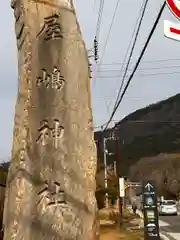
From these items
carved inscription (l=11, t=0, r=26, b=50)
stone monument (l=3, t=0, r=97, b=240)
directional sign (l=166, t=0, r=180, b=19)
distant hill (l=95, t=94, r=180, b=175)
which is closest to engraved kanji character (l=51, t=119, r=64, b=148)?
stone monument (l=3, t=0, r=97, b=240)

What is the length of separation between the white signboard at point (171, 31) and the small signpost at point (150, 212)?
10003 mm

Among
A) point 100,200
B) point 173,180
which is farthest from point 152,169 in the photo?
point 100,200

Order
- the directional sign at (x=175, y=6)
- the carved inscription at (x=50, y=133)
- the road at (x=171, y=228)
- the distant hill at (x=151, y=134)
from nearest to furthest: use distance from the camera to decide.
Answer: the carved inscription at (x=50, y=133)
the directional sign at (x=175, y=6)
the road at (x=171, y=228)
the distant hill at (x=151, y=134)

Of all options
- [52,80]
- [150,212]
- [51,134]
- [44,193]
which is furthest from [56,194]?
[150,212]

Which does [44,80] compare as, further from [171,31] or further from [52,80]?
[171,31]

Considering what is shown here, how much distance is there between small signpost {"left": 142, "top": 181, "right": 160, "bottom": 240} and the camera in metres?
16.5

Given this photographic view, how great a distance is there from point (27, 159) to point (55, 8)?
7.30 feet

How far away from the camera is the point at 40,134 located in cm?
664

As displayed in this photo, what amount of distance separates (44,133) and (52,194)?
828mm

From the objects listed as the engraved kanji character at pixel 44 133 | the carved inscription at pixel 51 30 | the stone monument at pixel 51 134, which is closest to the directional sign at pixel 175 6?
the stone monument at pixel 51 134

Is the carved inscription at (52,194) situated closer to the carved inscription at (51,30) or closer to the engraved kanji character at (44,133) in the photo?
the engraved kanji character at (44,133)

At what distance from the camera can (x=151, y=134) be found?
13300 cm

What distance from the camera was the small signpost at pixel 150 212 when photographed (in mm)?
16484

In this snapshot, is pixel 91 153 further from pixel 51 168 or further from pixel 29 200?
pixel 29 200
